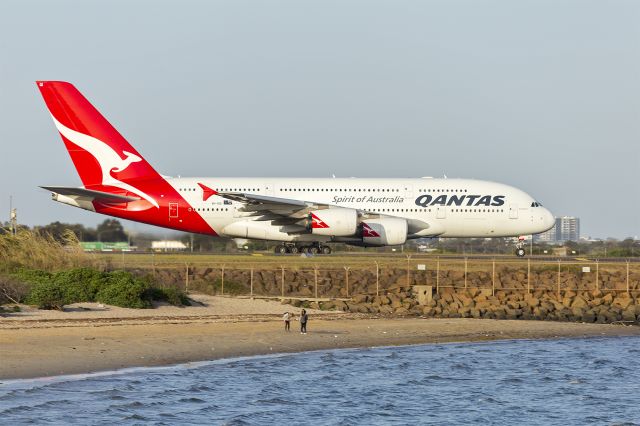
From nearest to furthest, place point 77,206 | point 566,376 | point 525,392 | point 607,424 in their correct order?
point 607,424 < point 525,392 < point 566,376 < point 77,206

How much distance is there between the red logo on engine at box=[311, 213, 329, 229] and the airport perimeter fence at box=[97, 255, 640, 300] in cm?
316

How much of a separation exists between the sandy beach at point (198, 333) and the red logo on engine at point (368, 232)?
14281 mm

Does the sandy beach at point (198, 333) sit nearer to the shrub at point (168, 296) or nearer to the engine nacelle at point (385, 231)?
the shrub at point (168, 296)

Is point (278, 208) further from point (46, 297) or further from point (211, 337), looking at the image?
point (211, 337)

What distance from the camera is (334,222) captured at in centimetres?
5078

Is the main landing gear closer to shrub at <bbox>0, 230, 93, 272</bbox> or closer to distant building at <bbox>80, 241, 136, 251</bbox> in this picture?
shrub at <bbox>0, 230, 93, 272</bbox>

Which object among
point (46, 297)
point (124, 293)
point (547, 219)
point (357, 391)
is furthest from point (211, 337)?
point (547, 219)

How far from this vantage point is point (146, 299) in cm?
3453

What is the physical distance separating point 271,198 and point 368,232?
503 cm

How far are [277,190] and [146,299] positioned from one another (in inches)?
771

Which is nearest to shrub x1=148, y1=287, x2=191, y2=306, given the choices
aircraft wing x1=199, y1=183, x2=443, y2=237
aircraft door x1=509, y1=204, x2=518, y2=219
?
aircraft wing x1=199, y1=183, x2=443, y2=237

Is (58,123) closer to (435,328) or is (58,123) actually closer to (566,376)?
(435,328)

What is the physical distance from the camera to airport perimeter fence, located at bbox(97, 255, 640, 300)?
42.2m

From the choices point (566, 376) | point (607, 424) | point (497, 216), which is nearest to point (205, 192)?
point (497, 216)
